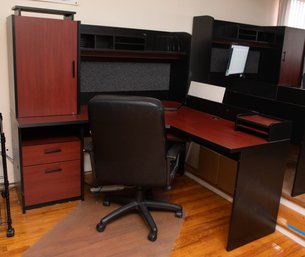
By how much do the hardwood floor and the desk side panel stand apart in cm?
10

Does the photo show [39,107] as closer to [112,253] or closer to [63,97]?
[63,97]

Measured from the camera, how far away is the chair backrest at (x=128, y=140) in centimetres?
193

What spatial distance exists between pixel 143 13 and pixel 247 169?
1918mm

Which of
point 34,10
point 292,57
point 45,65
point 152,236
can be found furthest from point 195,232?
point 292,57

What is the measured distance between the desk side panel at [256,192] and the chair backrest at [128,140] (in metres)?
0.51

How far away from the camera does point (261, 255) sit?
2.11 meters

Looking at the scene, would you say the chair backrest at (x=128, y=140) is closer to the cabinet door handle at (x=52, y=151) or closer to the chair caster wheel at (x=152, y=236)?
the chair caster wheel at (x=152, y=236)

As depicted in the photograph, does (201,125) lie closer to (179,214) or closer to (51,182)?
(179,214)

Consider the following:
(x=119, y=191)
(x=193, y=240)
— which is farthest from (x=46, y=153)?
(x=193, y=240)

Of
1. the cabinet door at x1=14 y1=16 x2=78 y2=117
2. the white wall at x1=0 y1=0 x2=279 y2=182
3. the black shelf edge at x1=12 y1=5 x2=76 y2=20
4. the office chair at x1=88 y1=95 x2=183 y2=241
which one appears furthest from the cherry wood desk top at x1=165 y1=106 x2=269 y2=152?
the black shelf edge at x1=12 y1=5 x2=76 y2=20

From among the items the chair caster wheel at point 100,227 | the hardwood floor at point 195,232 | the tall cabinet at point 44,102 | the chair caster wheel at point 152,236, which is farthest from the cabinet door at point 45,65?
the chair caster wheel at point 152,236

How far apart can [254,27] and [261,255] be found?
111 inches

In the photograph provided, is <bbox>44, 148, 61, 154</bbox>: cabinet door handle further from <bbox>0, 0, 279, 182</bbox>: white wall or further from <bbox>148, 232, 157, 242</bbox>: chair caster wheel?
<bbox>148, 232, 157, 242</bbox>: chair caster wheel

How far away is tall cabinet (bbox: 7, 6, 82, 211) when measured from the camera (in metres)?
2.28
